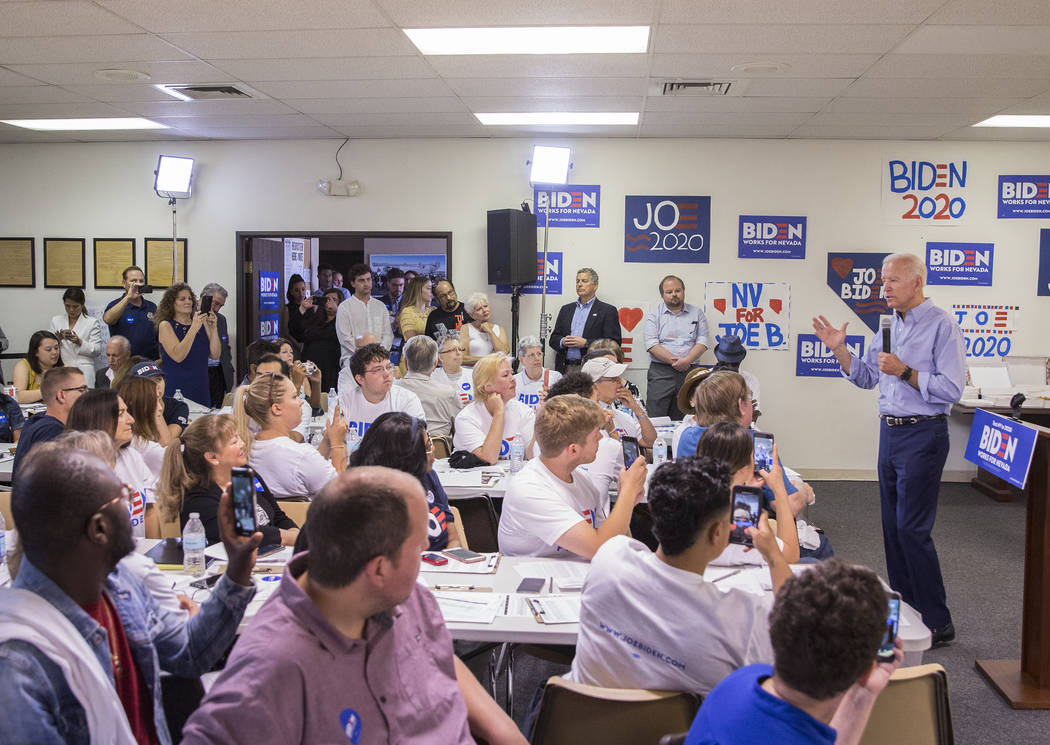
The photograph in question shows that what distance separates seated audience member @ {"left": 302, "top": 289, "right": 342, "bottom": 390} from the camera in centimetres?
857

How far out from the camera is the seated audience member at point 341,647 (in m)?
1.52

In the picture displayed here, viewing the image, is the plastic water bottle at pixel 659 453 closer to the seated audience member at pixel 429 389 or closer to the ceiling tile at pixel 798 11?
the seated audience member at pixel 429 389

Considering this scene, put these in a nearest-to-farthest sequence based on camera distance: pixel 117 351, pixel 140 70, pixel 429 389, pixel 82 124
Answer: pixel 140 70 → pixel 429 389 → pixel 117 351 → pixel 82 124

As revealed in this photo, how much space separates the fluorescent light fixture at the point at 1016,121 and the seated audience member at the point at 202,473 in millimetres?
6573

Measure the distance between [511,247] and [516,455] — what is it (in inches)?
138

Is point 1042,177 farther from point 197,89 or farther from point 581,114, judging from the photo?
point 197,89

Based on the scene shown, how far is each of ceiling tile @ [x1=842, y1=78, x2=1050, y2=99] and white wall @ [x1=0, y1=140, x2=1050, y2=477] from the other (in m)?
1.92

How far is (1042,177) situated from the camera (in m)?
8.02

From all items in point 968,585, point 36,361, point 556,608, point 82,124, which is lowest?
point 968,585

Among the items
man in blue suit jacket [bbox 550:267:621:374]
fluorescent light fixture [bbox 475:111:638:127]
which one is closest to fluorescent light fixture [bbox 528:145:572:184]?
fluorescent light fixture [bbox 475:111:638:127]

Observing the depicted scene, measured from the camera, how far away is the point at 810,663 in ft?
5.02

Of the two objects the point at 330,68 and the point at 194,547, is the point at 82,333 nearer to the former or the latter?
the point at 330,68

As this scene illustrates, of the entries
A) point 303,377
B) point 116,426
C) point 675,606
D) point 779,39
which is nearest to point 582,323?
point 303,377

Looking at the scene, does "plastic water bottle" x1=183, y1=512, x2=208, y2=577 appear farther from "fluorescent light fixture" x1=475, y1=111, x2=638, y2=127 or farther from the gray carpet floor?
"fluorescent light fixture" x1=475, y1=111, x2=638, y2=127
